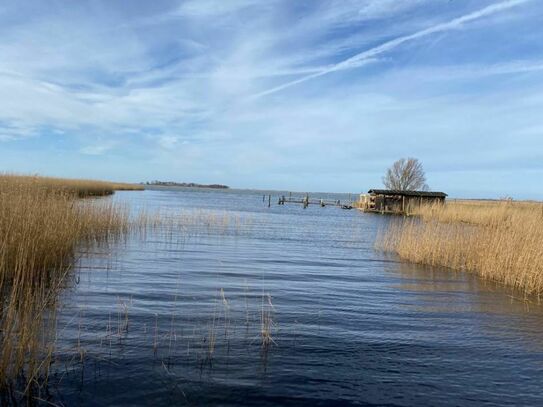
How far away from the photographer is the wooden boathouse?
165ft

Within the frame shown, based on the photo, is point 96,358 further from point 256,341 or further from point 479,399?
point 479,399

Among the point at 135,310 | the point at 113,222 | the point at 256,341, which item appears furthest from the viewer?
the point at 113,222

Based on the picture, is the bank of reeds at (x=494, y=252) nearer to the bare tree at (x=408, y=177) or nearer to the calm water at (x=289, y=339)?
the calm water at (x=289, y=339)

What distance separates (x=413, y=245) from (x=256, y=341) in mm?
11668

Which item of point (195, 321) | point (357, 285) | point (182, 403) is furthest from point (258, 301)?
point (182, 403)

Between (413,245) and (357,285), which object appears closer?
(357,285)

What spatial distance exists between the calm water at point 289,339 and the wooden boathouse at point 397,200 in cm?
3763

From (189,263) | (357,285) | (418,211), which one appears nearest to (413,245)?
(357,285)

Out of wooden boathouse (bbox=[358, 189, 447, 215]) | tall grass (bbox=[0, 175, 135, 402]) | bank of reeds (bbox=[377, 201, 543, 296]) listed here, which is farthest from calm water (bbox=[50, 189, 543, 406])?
wooden boathouse (bbox=[358, 189, 447, 215])

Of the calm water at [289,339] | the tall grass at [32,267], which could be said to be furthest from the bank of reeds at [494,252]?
the tall grass at [32,267]

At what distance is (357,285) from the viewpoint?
12.3 metres

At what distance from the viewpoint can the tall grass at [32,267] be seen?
201 inches

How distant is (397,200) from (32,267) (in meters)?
48.5

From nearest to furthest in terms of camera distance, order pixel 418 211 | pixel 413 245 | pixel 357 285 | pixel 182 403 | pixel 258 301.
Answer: pixel 182 403 < pixel 258 301 < pixel 357 285 < pixel 413 245 < pixel 418 211
